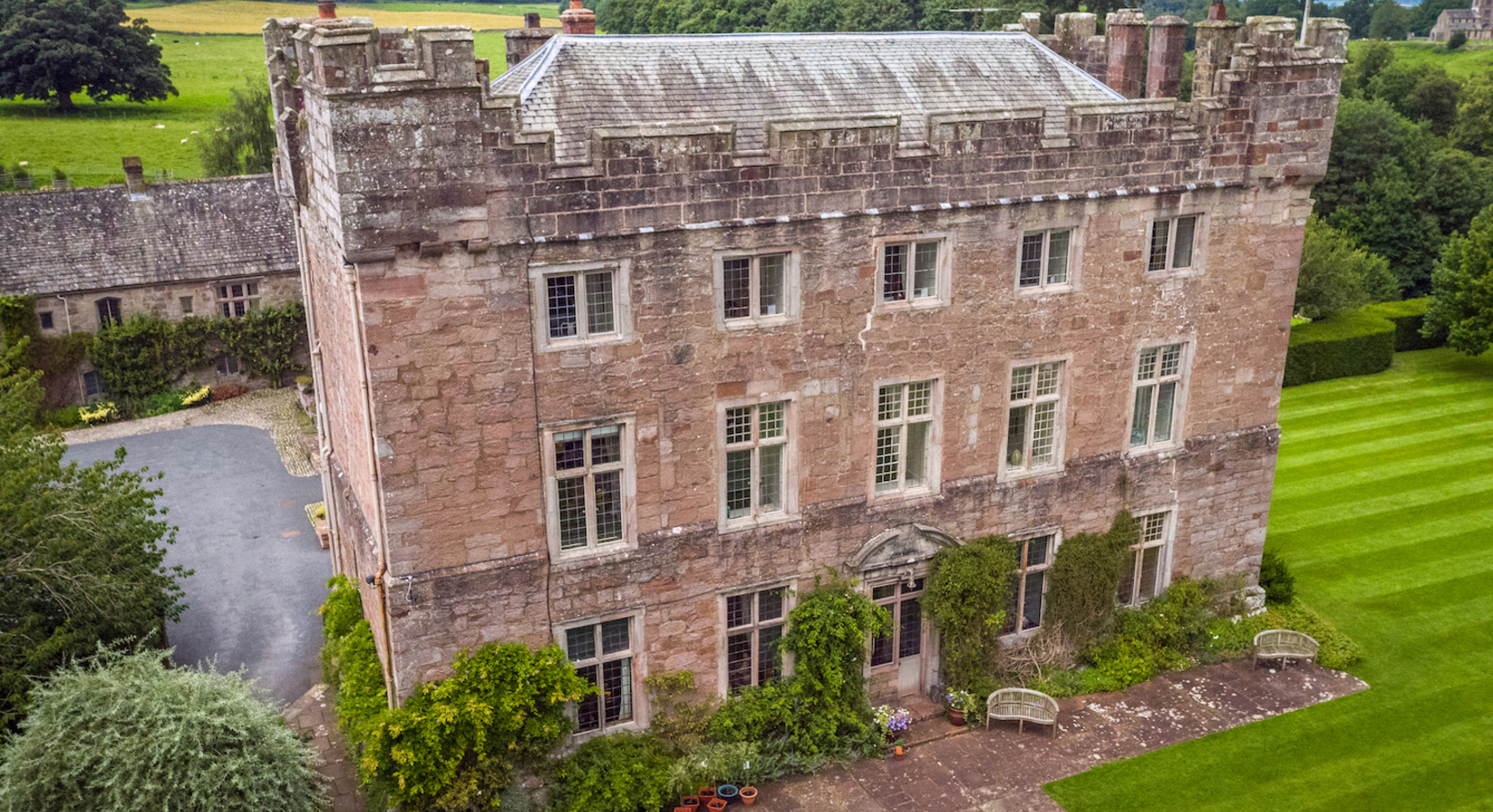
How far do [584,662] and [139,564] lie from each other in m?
8.66

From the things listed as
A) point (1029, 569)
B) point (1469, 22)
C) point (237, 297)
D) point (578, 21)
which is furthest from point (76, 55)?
point (1469, 22)

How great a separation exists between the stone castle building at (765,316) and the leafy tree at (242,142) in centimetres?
3745

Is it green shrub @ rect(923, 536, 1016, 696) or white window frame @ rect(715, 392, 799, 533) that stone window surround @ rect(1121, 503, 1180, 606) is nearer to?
green shrub @ rect(923, 536, 1016, 696)

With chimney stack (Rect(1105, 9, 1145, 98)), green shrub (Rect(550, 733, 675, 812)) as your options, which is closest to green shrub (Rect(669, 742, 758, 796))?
green shrub (Rect(550, 733, 675, 812))

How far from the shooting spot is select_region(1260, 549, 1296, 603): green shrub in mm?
24328

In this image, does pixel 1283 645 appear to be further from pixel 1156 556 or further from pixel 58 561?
pixel 58 561

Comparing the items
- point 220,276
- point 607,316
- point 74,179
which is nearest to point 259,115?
point 74,179

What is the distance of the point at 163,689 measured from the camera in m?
15.9

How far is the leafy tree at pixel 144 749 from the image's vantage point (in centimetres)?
1515

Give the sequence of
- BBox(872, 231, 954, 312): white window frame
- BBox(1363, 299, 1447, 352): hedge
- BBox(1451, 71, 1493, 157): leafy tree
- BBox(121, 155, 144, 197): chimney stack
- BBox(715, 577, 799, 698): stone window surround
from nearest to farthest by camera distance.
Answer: BBox(872, 231, 954, 312): white window frame, BBox(715, 577, 799, 698): stone window surround, BBox(121, 155, 144, 197): chimney stack, BBox(1363, 299, 1447, 352): hedge, BBox(1451, 71, 1493, 157): leafy tree

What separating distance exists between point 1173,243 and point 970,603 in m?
7.60

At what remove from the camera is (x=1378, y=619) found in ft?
81.0

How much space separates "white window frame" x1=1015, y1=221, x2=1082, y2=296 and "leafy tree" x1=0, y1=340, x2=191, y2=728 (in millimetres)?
15375

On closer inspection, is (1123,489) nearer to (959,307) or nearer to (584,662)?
(959,307)
